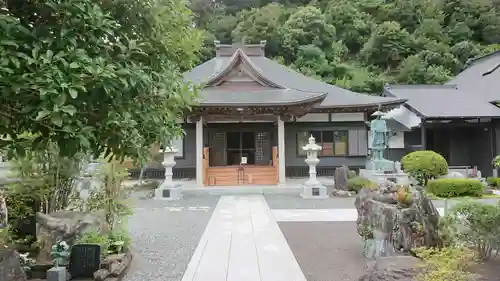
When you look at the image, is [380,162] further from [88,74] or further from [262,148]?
[88,74]

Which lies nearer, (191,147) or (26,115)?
(26,115)

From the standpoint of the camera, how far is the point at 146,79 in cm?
252

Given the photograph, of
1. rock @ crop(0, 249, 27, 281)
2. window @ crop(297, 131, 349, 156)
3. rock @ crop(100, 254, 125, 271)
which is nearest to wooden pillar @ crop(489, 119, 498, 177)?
window @ crop(297, 131, 349, 156)

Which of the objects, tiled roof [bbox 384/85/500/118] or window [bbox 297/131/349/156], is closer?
tiled roof [bbox 384/85/500/118]

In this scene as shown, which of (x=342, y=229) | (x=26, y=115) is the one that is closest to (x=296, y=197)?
(x=342, y=229)

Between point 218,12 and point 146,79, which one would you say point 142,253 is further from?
point 218,12

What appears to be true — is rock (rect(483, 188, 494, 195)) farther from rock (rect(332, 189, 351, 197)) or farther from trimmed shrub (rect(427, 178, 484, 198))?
rock (rect(332, 189, 351, 197))

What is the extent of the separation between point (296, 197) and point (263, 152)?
5.15 meters

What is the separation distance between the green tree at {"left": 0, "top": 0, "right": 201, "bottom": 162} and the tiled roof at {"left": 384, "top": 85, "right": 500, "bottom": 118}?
1642cm

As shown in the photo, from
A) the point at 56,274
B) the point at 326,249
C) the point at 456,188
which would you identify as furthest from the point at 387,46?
the point at 56,274

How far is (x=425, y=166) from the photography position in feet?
45.9

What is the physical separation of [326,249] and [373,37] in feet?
113

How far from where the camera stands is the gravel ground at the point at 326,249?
5.15 m

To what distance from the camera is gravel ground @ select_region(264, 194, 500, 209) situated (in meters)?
11.0
